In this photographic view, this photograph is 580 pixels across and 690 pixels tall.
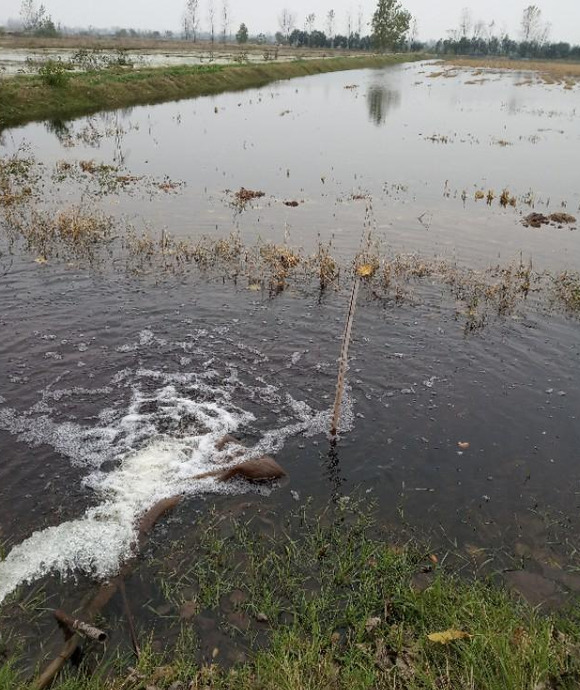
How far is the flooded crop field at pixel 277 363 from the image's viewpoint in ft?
26.5

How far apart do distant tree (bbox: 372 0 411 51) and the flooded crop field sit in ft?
523

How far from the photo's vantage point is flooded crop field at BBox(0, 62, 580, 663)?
26.5ft

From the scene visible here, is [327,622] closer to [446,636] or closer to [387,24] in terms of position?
[446,636]

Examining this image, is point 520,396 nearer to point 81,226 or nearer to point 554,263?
point 554,263

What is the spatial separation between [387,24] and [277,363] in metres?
179

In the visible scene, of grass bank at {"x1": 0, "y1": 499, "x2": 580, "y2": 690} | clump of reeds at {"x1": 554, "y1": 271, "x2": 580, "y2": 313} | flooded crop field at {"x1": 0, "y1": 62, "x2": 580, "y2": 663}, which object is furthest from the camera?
clump of reeds at {"x1": 554, "y1": 271, "x2": 580, "y2": 313}

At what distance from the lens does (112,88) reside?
1978 inches

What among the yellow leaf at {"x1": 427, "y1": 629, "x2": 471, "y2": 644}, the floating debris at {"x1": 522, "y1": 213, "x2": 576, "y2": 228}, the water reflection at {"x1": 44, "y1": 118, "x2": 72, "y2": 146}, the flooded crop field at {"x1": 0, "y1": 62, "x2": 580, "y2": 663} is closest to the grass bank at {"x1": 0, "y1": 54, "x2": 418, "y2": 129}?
the water reflection at {"x1": 44, "y1": 118, "x2": 72, "y2": 146}

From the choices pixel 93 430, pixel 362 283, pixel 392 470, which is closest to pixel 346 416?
pixel 392 470

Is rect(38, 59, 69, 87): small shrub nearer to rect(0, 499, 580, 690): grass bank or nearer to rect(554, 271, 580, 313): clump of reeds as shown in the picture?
rect(554, 271, 580, 313): clump of reeds

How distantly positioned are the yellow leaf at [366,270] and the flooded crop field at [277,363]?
0.11 m

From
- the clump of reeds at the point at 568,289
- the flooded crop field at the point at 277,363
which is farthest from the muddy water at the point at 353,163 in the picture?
the clump of reeds at the point at 568,289

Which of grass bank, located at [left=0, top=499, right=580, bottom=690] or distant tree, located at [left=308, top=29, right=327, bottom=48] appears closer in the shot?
grass bank, located at [left=0, top=499, right=580, bottom=690]

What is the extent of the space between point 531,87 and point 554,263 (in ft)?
276
